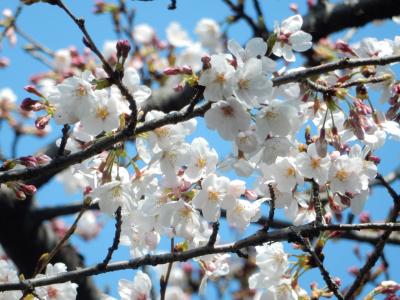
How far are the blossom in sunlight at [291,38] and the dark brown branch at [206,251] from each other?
0.58 metres

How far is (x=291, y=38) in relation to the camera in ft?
6.23

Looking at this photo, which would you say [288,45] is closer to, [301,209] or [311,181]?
[311,181]

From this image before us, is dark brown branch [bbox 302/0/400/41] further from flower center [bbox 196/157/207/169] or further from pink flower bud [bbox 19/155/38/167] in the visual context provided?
pink flower bud [bbox 19/155/38/167]

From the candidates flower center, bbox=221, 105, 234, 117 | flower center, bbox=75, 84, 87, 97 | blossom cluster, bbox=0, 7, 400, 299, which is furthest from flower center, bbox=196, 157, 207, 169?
flower center, bbox=75, 84, 87, 97

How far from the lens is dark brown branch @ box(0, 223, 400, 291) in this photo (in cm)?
160

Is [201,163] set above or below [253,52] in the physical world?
below

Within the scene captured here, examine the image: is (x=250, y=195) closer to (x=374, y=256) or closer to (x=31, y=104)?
(x=374, y=256)

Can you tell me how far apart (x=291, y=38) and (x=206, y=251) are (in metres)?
0.73

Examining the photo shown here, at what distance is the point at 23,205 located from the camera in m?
3.30

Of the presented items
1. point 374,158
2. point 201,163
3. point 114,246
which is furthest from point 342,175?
point 114,246

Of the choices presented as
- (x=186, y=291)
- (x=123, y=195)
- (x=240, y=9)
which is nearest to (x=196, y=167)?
(x=123, y=195)

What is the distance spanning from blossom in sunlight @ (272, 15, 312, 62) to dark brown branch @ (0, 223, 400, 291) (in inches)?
22.7

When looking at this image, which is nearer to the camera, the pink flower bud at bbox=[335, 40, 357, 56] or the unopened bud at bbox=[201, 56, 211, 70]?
the unopened bud at bbox=[201, 56, 211, 70]

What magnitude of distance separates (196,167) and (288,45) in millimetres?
494
